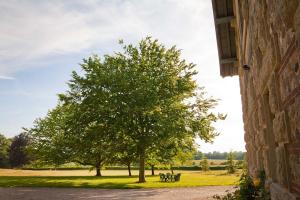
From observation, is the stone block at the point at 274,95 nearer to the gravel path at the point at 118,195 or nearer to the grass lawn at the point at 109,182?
the gravel path at the point at 118,195

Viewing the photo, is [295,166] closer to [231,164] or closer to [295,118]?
[295,118]

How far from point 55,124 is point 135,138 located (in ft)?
57.4

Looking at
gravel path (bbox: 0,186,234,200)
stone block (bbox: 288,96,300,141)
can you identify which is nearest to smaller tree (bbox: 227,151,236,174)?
gravel path (bbox: 0,186,234,200)

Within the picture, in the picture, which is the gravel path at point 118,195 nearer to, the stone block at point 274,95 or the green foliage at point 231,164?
the stone block at point 274,95

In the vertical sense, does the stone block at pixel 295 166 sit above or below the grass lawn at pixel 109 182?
above

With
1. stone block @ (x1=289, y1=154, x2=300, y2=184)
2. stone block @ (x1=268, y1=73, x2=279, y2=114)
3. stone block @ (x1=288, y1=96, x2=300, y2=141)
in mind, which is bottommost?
stone block @ (x1=289, y1=154, x2=300, y2=184)

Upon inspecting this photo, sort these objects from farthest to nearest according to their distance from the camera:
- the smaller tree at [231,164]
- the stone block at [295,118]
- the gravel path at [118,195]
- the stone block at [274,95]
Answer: the smaller tree at [231,164], the gravel path at [118,195], the stone block at [274,95], the stone block at [295,118]

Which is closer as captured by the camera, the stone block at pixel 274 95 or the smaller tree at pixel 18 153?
the stone block at pixel 274 95

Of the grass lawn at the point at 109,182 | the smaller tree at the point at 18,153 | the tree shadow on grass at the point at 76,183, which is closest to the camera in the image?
the grass lawn at the point at 109,182

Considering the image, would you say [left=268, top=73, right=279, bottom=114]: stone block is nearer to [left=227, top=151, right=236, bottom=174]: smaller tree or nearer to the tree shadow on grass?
the tree shadow on grass

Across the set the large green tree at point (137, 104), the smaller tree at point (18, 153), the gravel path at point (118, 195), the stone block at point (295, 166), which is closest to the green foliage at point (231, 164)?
the large green tree at point (137, 104)

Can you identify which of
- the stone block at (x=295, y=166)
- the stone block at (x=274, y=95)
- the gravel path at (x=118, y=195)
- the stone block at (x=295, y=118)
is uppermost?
the stone block at (x=274, y=95)

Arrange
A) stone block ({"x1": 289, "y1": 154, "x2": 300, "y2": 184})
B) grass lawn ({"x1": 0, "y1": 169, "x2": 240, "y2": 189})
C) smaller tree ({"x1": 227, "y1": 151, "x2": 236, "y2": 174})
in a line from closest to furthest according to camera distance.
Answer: stone block ({"x1": 289, "y1": 154, "x2": 300, "y2": 184}) < grass lawn ({"x1": 0, "y1": 169, "x2": 240, "y2": 189}) < smaller tree ({"x1": 227, "y1": 151, "x2": 236, "y2": 174})

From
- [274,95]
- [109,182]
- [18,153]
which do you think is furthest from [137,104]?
[18,153]
